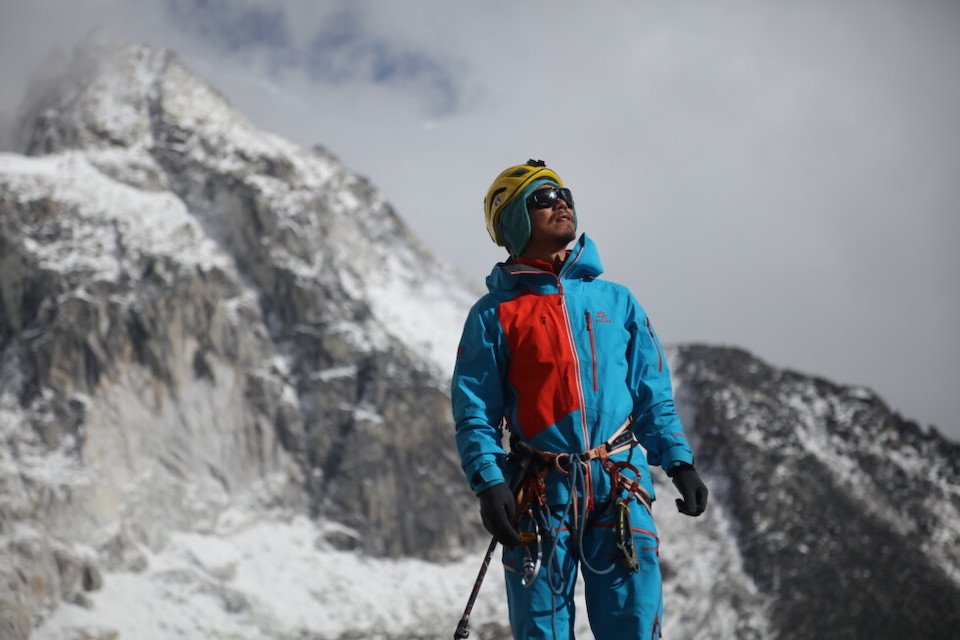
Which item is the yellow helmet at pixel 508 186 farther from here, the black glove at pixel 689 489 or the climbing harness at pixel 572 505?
the black glove at pixel 689 489

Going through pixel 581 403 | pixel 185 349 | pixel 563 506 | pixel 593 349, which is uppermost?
pixel 185 349

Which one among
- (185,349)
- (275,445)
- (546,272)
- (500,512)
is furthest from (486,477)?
(275,445)

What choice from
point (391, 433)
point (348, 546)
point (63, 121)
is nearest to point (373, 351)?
point (391, 433)

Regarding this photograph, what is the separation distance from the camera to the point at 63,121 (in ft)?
386

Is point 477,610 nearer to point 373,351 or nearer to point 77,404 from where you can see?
point 373,351

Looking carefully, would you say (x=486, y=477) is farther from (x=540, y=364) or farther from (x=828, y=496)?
(x=828, y=496)

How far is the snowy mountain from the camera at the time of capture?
87.1m

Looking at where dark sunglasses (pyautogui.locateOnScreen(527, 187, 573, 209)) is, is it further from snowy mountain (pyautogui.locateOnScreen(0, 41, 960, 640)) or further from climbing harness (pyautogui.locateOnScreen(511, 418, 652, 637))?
snowy mountain (pyautogui.locateOnScreen(0, 41, 960, 640))

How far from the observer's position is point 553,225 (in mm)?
6332

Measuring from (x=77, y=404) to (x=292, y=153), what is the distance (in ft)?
178

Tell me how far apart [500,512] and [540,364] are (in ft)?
3.10

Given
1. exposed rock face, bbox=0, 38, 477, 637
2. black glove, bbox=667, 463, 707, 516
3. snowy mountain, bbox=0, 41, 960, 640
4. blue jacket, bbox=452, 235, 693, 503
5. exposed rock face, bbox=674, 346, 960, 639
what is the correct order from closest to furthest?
black glove, bbox=667, 463, 707, 516, blue jacket, bbox=452, 235, 693, 503, snowy mountain, bbox=0, 41, 960, 640, exposed rock face, bbox=0, 38, 477, 637, exposed rock face, bbox=674, 346, 960, 639

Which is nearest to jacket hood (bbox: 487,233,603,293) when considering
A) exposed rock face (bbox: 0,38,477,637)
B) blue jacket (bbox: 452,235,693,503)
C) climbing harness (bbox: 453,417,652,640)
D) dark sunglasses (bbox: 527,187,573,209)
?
blue jacket (bbox: 452,235,693,503)

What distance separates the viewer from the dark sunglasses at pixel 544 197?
6.34 meters
